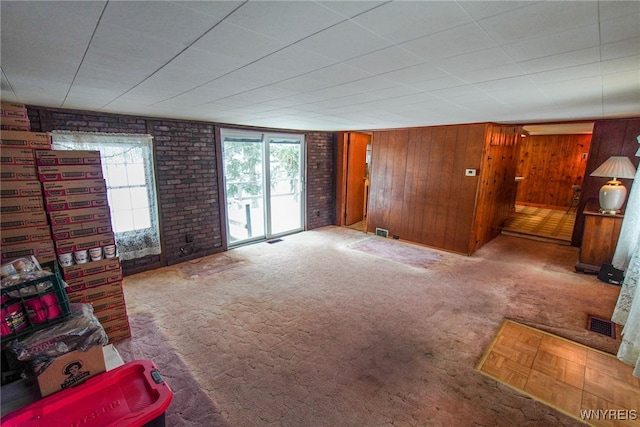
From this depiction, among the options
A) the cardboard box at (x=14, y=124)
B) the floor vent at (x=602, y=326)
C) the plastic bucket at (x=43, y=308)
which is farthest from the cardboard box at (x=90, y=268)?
the floor vent at (x=602, y=326)

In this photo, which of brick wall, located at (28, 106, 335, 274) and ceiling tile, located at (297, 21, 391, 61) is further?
brick wall, located at (28, 106, 335, 274)

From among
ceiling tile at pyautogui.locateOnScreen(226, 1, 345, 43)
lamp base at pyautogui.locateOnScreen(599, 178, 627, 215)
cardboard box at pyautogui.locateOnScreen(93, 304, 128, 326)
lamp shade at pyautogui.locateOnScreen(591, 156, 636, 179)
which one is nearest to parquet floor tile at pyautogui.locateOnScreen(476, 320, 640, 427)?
lamp base at pyautogui.locateOnScreen(599, 178, 627, 215)

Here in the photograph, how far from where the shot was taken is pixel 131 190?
3801mm

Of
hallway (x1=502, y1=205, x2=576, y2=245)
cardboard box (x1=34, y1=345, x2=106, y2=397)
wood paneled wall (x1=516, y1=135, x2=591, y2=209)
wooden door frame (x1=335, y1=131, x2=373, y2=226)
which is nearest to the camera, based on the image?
cardboard box (x1=34, y1=345, x2=106, y2=397)

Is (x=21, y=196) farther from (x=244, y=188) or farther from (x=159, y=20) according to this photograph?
(x=244, y=188)

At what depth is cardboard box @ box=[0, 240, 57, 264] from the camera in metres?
1.97

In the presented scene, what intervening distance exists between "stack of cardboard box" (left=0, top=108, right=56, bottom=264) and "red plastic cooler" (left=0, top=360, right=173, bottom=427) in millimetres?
1238

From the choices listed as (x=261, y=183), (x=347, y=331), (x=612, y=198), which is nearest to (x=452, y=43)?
(x=347, y=331)

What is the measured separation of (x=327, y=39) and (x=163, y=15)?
0.66 m

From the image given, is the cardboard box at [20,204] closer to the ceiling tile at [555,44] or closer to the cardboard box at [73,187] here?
the cardboard box at [73,187]

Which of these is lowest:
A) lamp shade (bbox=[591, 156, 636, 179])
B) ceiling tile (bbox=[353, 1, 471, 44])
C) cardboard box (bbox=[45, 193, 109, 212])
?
cardboard box (bbox=[45, 193, 109, 212])

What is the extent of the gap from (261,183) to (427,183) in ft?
9.80

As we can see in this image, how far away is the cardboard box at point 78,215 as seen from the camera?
2.21 metres

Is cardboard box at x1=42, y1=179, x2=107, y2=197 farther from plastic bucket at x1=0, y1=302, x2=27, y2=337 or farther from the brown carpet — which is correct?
the brown carpet
